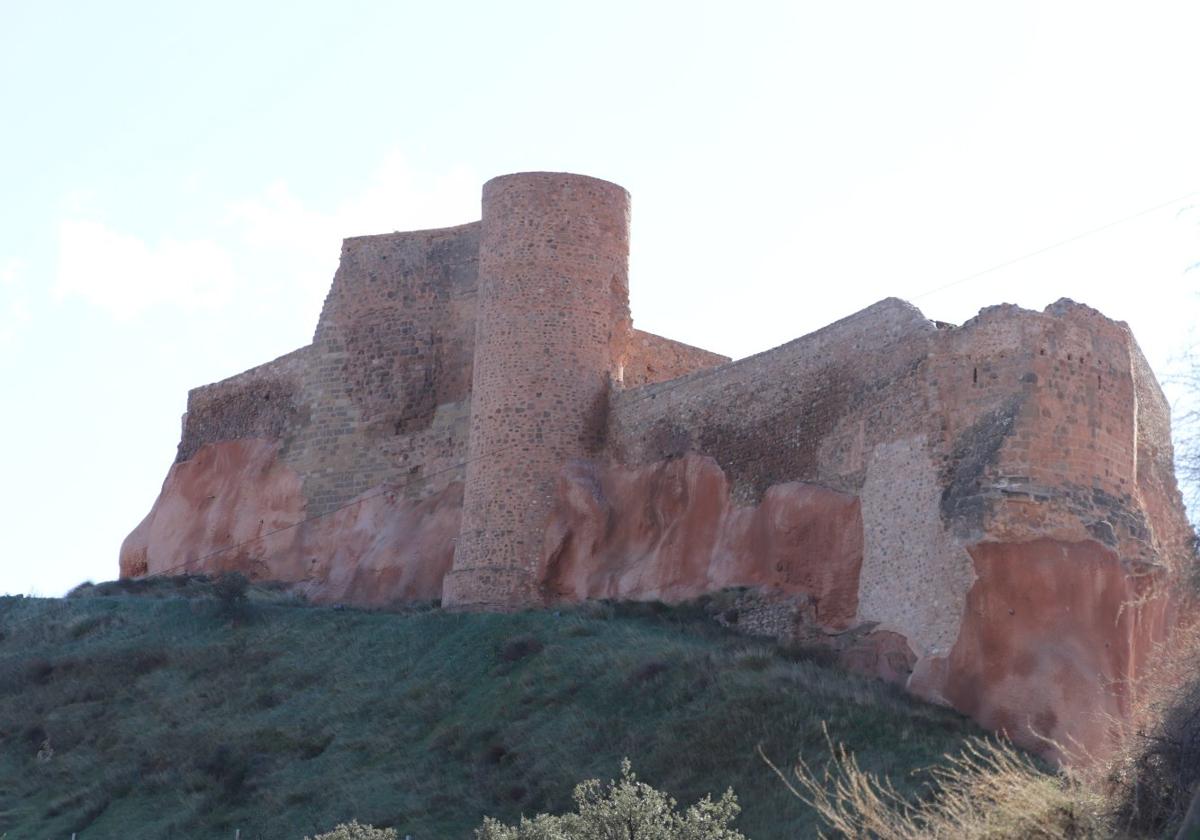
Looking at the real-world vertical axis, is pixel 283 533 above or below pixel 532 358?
below

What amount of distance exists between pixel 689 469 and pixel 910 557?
5.68 meters

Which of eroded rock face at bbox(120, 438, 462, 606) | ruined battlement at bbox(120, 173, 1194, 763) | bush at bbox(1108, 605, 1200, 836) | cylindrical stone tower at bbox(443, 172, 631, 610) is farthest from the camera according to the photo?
eroded rock face at bbox(120, 438, 462, 606)

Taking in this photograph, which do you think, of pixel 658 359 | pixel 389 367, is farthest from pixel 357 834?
pixel 389 367

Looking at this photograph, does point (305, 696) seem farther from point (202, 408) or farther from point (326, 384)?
point (202, 408)

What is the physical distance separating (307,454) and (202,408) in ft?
13.9

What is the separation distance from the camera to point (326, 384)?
35.2 meters

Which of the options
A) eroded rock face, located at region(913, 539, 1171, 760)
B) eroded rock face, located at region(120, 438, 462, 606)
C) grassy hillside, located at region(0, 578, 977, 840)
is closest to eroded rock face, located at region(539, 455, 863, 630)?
grassy hillside, located at region(0, 578, 977, 840)

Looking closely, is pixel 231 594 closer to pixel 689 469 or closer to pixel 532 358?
pixel 532 358

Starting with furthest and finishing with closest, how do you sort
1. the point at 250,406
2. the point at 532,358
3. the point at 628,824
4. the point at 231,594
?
the point at 250,406 → the point at 231,594 → the point at 532,358 → the point at 628,824

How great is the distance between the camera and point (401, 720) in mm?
25234

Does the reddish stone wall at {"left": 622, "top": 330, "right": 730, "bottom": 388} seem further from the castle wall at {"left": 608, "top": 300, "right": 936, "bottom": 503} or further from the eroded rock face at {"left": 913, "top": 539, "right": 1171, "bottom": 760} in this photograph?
the eroded rock face at {"left": 913, "top": 539, "right": 1171, "bottom": 760}

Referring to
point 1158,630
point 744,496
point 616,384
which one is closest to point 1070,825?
point 1158,630

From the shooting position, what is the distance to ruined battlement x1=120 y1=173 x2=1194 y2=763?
2208 centimetres

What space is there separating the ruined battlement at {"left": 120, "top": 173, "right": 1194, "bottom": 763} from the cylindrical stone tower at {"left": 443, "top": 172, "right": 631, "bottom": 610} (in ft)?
0.15
